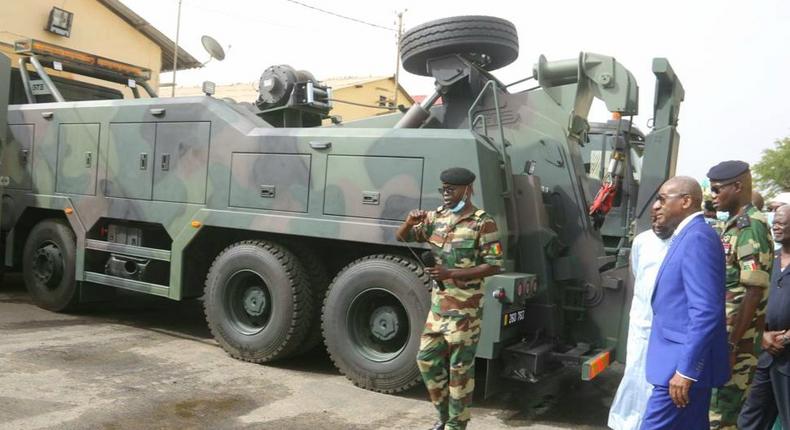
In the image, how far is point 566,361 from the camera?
489 centimetres

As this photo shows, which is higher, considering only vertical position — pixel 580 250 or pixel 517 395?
pixel 580 250

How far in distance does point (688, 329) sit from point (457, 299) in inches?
64.1

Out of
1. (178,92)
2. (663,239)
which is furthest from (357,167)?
(178,92)

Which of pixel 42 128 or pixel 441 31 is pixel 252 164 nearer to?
pixel 441 31

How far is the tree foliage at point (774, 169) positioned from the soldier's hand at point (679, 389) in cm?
3478

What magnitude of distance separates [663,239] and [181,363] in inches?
160

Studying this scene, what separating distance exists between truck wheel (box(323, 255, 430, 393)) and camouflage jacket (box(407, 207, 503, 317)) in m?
0.83

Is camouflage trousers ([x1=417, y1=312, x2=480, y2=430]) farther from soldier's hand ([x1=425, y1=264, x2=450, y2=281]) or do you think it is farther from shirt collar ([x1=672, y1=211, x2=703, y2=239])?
shirt collar ([x1=672, y1=211, x2=703, y2=239])

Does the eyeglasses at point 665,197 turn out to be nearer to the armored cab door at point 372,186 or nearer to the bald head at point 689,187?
the bald head at point 689,187

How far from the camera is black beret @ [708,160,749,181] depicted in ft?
11.6

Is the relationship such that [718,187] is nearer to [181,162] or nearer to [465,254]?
[465,254]

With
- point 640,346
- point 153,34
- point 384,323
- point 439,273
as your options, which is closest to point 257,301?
point 384,323

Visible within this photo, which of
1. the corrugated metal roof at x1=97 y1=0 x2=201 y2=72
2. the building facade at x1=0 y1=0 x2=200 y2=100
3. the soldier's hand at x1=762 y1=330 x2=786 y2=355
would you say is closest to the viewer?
the soldier's hand at x1=762 y1=330 x2=786 y2=355

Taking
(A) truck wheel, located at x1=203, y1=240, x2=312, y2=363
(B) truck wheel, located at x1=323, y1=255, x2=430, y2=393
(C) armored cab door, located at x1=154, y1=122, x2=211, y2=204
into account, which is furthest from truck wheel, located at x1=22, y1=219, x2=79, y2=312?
(B) truck wheel, located at x1=323, y1=255, x2=430, y2=393
